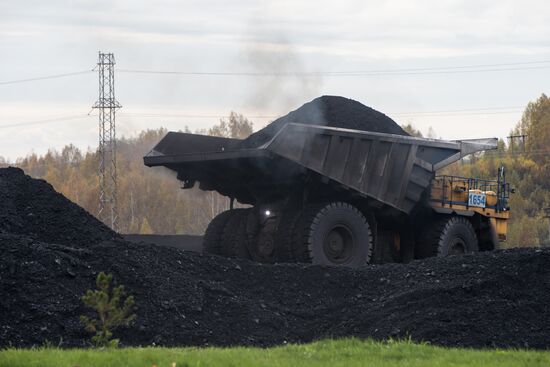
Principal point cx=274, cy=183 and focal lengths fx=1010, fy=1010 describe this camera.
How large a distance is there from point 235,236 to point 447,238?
14.7 feet

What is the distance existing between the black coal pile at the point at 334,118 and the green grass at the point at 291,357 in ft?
30.3

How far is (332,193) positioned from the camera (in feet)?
65.3

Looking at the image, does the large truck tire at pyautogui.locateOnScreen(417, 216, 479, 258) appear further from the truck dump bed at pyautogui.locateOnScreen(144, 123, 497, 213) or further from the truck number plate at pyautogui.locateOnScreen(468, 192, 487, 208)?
the truck dump bed at pyautogui.locateOnScreen(144, 123, 497, 213)

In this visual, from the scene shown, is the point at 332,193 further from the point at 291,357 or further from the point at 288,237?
the point at 291,357

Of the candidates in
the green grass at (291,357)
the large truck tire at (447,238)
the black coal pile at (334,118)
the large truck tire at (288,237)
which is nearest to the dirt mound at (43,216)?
the large truck tire at (288,237)

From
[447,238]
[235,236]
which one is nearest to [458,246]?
[447,238]

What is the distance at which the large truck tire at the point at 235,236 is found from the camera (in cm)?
2105

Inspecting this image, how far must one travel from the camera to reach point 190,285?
557 inches

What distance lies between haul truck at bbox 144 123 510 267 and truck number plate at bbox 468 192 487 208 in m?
0.05

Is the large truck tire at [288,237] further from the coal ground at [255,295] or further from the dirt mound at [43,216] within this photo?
the dirt mound at [43,216]

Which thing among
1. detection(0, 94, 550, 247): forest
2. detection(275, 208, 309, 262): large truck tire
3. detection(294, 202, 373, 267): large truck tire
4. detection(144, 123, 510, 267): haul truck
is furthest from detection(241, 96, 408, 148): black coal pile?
detection(0, 94, 550, 247): forest

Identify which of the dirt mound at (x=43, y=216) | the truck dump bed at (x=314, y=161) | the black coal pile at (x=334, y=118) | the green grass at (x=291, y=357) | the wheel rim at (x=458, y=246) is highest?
the black coal pile at (x=334, y=118)

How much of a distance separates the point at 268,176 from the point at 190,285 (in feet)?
18.3

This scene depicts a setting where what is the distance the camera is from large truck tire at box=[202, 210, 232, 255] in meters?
21.7
